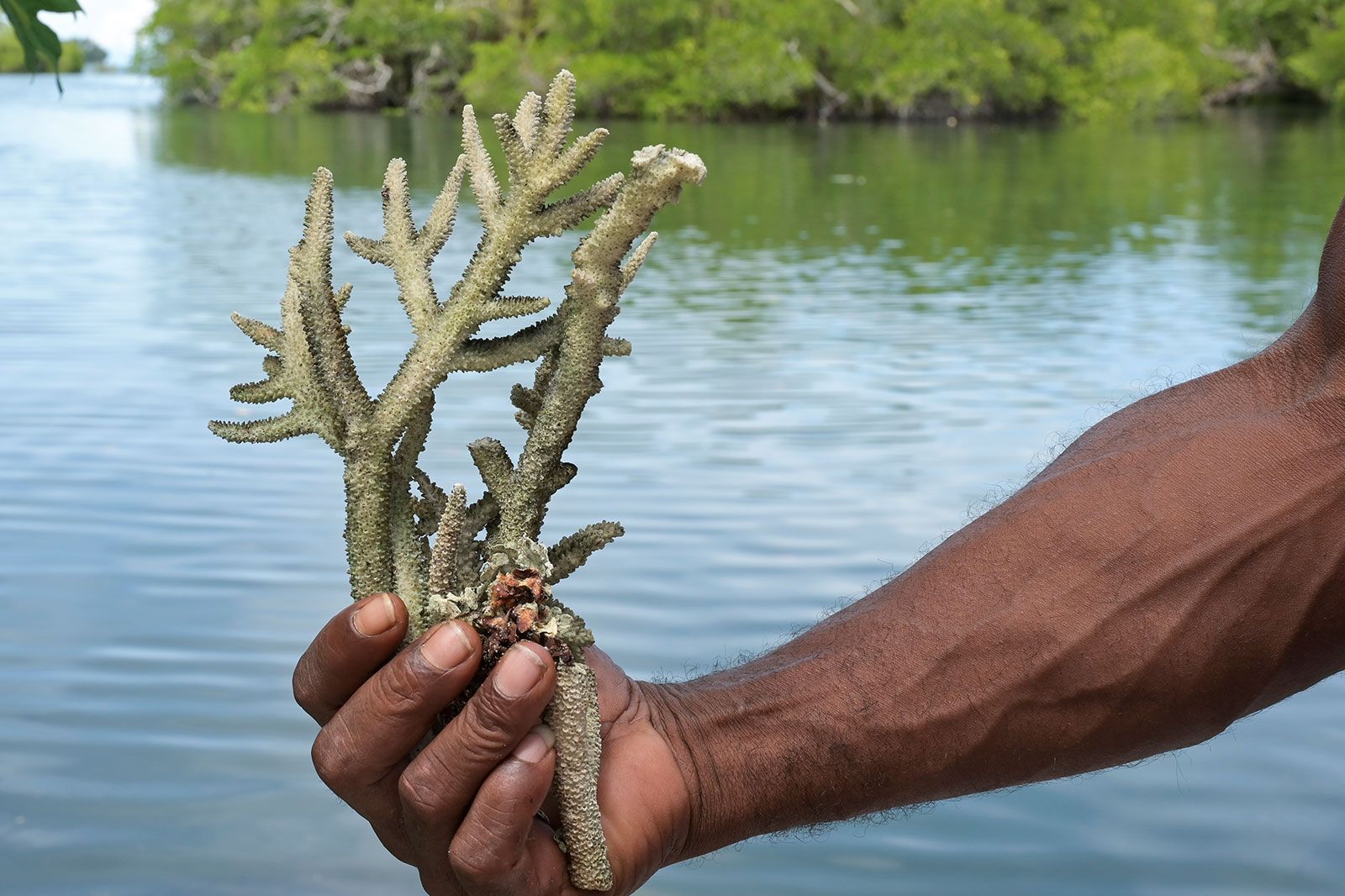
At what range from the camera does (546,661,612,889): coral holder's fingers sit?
1569mm

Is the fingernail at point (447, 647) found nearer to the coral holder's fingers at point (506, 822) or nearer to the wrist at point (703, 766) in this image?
the coral holder's fingers at point (506, 822)

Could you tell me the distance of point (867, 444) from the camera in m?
7.63

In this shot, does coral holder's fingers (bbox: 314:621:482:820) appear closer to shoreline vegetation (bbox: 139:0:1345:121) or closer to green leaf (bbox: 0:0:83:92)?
green leaf (bbox: 0:0:83:92)

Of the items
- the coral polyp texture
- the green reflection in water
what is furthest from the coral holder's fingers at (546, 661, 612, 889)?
the green reflection in water

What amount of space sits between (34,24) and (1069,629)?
5.39 ft

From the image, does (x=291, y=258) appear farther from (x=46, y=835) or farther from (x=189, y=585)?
(x=189, y=585)

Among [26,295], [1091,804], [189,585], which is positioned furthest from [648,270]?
[1091,804]

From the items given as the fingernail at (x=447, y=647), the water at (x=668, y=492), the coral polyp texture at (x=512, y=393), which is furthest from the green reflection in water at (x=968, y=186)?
the fingernail at (x=447, y=647)

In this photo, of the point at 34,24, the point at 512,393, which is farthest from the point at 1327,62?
the point at 512,393

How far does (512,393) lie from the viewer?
1.67m

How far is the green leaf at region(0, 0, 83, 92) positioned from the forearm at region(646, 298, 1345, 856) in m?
1.27

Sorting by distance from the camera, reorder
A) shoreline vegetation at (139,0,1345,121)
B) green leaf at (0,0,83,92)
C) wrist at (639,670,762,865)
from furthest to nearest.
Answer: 1. shoreline vegetation at (139,0,1345,121)
2. green leaf at (0,0,83,92)
3. wrist at (639,670,762,865)

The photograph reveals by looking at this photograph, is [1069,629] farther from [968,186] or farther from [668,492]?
[968,186]

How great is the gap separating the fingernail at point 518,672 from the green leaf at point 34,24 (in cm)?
128
